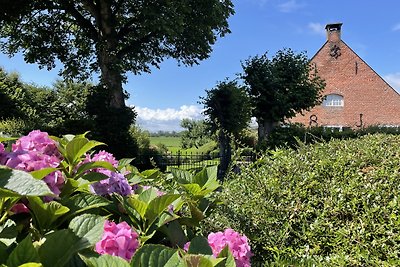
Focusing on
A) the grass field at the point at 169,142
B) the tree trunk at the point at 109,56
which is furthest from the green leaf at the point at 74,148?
the grass field at the point at 169,142

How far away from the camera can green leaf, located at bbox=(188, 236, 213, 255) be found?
3.47 feet

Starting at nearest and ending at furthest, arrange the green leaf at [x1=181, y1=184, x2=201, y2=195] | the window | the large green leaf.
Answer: the large green leaf
the green leaf at [x1=181, y1=184, x2=201, y2=195]
the window

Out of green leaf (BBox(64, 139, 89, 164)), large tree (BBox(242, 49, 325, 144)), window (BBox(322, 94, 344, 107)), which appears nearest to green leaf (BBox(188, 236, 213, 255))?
green leaf (BBox(64, 139, 89, 164))

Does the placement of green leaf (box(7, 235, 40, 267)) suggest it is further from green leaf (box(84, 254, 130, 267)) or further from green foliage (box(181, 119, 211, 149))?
green foliage (box(181, 119, 211, 149))

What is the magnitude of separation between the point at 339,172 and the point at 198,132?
30.0 meters

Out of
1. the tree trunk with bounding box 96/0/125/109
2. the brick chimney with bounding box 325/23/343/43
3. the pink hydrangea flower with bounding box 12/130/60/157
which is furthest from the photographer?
the brick chimney with bounding box 325/23/343/43

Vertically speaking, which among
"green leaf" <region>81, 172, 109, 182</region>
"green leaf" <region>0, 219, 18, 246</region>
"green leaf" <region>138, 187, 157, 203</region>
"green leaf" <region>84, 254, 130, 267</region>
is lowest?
"green leaf" <region>84, 254, 130, 267</region>

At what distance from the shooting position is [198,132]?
107ft

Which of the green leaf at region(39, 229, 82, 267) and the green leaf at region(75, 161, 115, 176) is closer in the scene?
the green leaf at region(39, 229, 82, 267)

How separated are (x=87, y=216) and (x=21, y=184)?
22cm

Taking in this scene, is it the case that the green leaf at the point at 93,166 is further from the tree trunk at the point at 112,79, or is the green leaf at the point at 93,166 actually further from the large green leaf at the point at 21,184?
the tree trunk at the point at 112,79

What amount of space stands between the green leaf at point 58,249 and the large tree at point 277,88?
1578 cm

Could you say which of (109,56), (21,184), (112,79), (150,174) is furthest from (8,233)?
(112,79)

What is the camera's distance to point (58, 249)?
2.86 feet
